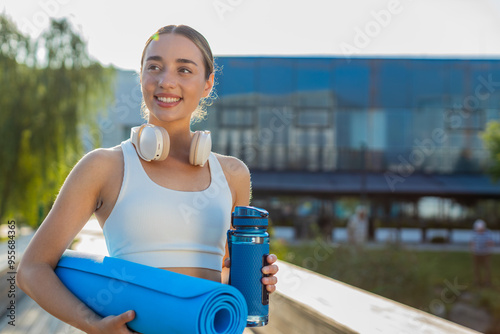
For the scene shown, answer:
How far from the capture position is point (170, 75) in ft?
5.39

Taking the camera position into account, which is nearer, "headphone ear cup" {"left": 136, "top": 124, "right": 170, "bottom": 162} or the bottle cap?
the bottle cap

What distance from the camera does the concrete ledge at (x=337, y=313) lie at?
2576 mm

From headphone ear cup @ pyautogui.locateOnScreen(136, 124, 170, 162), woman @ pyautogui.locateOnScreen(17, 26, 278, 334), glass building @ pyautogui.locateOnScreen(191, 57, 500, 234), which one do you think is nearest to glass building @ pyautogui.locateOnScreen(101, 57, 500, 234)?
glass building @ pyautogui.locateOnScreen(191, 57, 500, 234)

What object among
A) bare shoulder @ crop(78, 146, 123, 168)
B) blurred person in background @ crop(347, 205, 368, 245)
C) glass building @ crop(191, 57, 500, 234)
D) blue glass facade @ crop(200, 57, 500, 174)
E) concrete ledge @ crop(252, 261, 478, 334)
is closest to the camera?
bare shoulder @ crop(78, 146, 123, 168)

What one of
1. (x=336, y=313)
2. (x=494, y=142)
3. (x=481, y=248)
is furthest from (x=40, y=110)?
(x=494, y=142)

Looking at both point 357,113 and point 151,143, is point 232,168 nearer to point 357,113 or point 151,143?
point 151,143

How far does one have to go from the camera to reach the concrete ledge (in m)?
2.58

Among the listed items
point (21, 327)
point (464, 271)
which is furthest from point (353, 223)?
point (21, 327)

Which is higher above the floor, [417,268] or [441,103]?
[441,103]

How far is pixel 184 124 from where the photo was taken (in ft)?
5.79

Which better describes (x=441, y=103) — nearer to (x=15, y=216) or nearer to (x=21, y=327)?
(x=15, y=216)

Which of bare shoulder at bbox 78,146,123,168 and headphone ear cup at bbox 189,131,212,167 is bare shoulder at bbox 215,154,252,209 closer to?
headphone ear cup at bbox 189,131,212,167

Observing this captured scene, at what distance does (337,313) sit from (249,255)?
A: 153cm

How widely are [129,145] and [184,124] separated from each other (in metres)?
0.22
